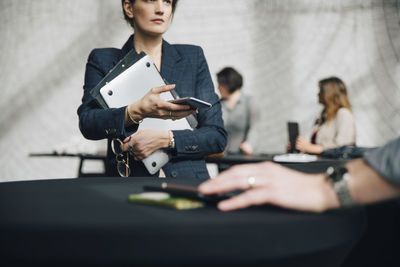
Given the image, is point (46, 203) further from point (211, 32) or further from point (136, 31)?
point (211, 32)

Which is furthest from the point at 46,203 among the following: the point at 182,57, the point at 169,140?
the point at 182,57

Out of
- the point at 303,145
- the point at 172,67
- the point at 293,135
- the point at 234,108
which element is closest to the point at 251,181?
the point at 172,67

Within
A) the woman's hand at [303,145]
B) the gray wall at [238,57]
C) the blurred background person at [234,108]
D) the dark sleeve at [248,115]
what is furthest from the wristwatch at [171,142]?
the gray wall at [238,57]

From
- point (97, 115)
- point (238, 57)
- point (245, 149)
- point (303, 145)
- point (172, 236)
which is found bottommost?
point (245, 149)

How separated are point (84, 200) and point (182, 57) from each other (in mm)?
1023

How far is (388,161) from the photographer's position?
2.27ft

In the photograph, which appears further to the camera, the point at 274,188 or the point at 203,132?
the point at 203,132

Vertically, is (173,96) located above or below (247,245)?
above

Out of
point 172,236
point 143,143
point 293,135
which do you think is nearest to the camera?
point 172,236

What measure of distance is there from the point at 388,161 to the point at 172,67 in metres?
1.15

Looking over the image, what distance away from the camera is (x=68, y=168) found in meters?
6.29

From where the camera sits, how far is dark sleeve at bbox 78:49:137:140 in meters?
1.45

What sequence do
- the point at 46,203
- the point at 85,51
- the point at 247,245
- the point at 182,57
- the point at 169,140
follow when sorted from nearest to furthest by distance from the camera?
the point at 247,245, the point at 46,203, the point at 169,140, the point at 182,57, the point at 85,51

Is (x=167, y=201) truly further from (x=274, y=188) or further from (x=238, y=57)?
(x=238, y=57)
